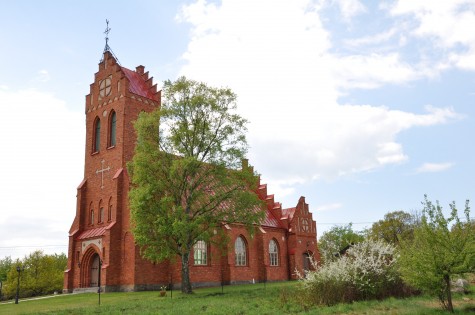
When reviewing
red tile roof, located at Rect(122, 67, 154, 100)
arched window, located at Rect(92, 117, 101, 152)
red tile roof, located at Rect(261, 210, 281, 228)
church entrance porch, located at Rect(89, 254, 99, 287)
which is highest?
red tile roof, located at Rect(122, 67, 154, 100)

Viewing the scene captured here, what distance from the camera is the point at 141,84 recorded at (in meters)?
38.0

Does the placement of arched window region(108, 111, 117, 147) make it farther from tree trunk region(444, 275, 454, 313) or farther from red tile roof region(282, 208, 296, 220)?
tree trunk region(444, 275, 454, 313)

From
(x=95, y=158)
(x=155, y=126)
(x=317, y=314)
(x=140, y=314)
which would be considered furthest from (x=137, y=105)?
(x=317, y=314)

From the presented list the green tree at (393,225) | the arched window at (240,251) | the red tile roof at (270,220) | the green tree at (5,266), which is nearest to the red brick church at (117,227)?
the arched window at (240,251)

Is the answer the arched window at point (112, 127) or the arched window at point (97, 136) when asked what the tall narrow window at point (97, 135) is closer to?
the arched window at point (97, 136)

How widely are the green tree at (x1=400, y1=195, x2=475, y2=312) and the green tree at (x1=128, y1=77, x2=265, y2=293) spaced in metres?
13.0

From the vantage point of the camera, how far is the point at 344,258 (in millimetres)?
20359

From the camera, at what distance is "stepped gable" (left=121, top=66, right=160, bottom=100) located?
36.4 metres

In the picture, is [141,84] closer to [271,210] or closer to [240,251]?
[240,251]

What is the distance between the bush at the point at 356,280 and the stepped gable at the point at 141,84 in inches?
891

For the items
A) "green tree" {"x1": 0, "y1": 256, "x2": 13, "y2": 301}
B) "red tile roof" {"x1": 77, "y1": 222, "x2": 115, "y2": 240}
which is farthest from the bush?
"green tree" {"x1": 0, "y1": 256, "x2": 13, "y2": 301}

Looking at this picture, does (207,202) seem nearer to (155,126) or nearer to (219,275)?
(155,126)

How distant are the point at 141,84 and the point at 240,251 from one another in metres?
17.3

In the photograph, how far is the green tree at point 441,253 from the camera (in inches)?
594
